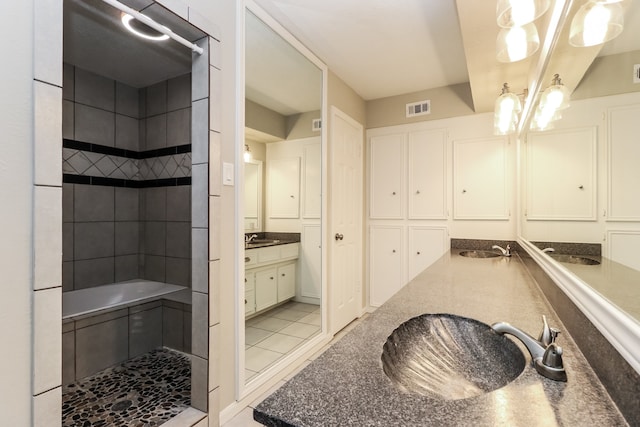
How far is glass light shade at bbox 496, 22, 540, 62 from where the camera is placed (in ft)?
4.27

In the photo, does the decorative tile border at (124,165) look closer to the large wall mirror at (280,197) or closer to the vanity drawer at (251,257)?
the large wall mirror at (280,197)

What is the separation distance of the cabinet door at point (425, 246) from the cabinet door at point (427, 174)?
16 cm

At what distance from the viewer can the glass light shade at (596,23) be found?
28.9 inches

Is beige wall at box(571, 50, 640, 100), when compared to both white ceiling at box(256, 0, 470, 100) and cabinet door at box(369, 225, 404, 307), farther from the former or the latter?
cabinet door at box(369, 225, 404, 307)

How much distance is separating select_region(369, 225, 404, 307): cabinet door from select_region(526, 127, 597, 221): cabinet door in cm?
165

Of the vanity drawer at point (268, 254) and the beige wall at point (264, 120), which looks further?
the vanity drawer at point (268, 254)

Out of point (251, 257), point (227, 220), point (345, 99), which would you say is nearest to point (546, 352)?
point (227, 220)

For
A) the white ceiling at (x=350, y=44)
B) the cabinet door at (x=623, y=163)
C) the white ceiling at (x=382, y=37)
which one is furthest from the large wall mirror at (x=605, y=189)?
the white ceiling at (x=382, y=37)

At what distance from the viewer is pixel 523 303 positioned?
4.00 feet

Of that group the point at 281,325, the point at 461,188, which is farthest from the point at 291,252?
the point at 461,188

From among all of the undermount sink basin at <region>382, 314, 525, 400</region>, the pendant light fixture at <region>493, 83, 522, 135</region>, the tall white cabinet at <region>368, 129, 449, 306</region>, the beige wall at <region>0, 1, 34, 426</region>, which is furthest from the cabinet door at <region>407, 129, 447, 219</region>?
the beige wall at <region>0, 1, 34, 426</region>

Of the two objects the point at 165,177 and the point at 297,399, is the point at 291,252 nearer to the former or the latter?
the point at 165,177

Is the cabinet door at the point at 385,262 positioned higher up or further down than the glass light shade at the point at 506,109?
further down

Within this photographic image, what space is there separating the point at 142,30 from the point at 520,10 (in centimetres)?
225
